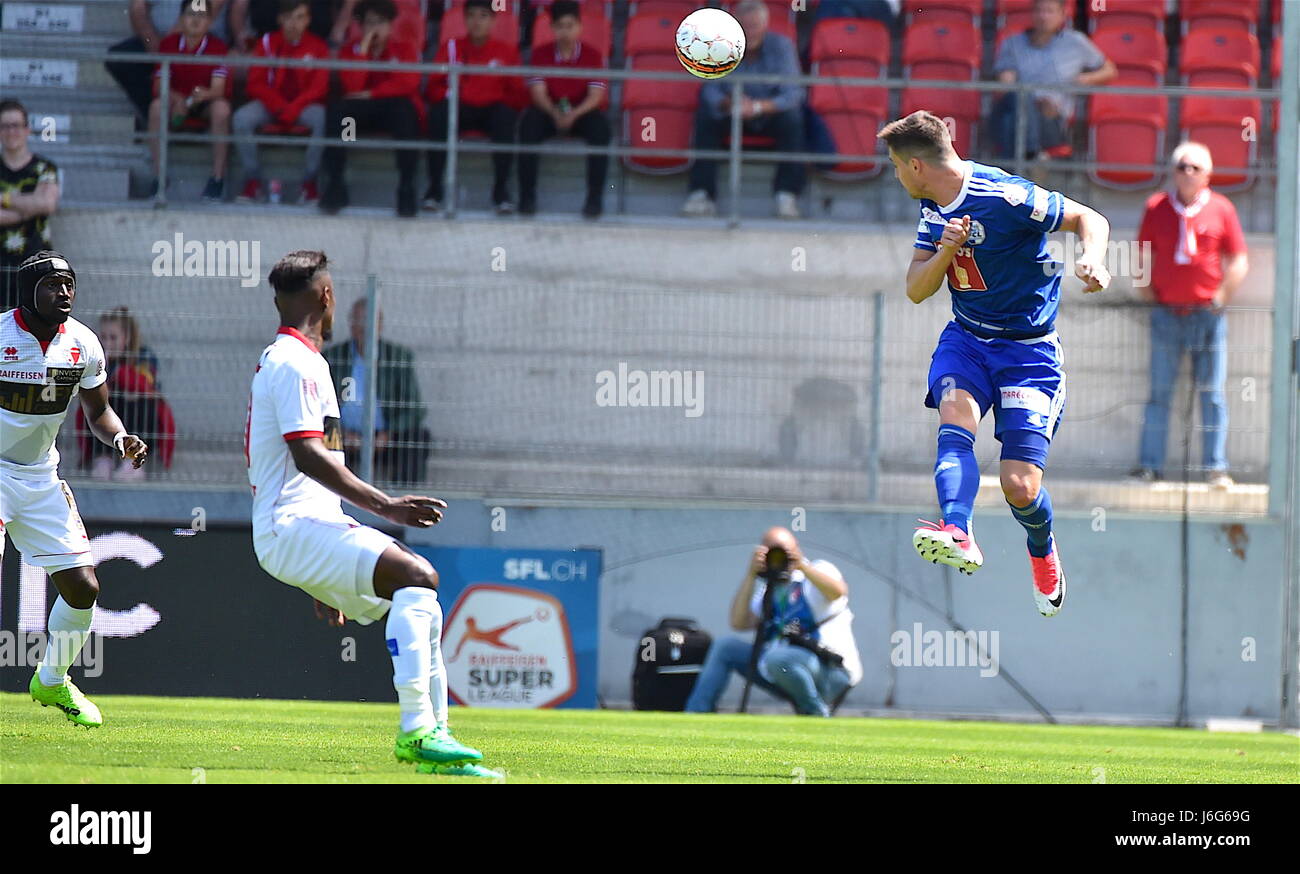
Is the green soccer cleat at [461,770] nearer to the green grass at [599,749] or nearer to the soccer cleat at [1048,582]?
the green grass at [599,749]

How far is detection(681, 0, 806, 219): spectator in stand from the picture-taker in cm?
1497

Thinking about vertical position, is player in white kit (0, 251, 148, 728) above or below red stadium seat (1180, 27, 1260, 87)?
below

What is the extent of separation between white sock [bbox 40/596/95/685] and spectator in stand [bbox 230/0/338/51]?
8003 millimetres

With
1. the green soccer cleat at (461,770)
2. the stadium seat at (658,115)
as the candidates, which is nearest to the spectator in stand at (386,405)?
the stadium seat at (658,115)

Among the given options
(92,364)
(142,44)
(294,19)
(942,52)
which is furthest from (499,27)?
(92,364)

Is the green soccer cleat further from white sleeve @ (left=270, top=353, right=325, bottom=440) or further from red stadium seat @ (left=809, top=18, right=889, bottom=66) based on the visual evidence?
red stadium seat @ (left=809, top=18, right=889, bottom=66)

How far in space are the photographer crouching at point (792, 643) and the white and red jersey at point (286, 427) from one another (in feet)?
20.1

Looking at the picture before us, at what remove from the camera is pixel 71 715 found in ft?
27.9

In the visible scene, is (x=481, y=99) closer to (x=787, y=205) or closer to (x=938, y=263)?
(x=787, y=205)

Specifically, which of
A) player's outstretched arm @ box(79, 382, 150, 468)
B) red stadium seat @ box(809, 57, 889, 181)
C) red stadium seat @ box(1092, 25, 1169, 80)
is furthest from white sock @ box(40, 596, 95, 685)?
red stadium seat @ box(1092, 25, 1169, 80)

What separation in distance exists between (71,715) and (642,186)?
8.74 metres

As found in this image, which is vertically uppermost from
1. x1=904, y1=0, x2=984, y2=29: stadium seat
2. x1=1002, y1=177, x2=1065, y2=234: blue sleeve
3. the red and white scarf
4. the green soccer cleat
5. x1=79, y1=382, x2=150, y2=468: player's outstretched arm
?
x1=904, y1=0, x2=984, y2=29: stadium seat

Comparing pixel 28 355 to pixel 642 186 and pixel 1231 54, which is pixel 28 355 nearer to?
pixel 642 186

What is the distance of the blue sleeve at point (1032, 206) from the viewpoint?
782cm
